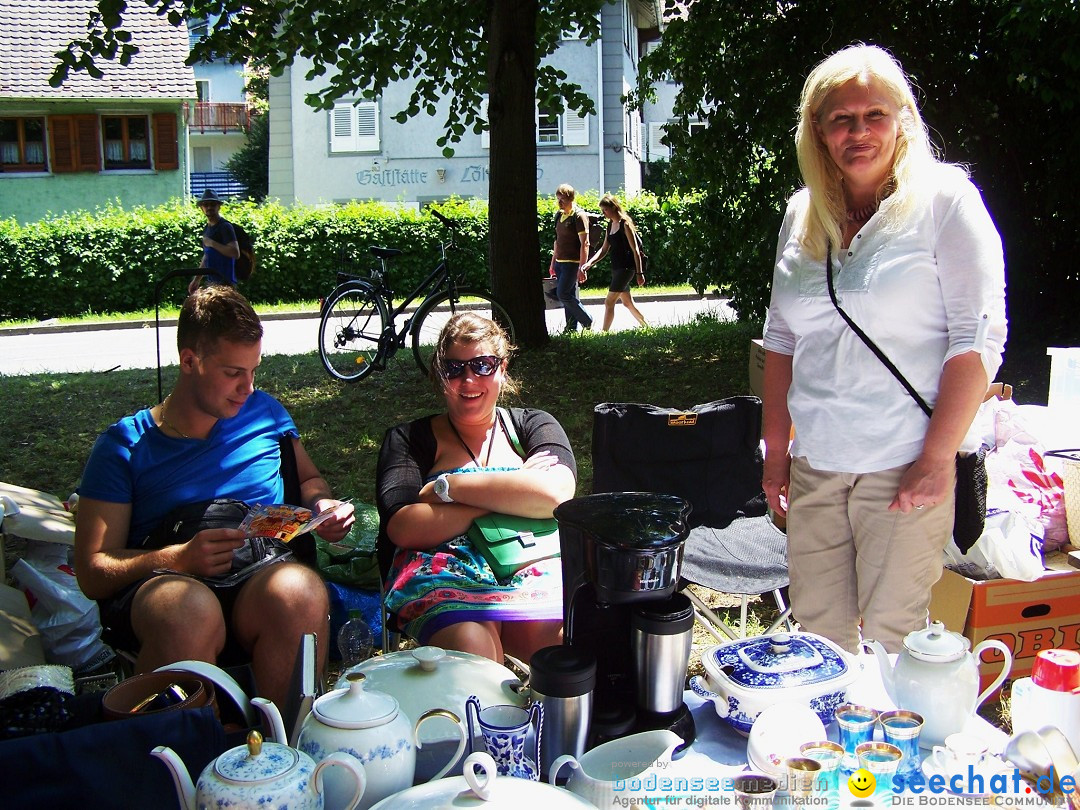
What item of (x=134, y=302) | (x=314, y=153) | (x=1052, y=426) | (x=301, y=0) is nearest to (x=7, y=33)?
(x=314, y=153)

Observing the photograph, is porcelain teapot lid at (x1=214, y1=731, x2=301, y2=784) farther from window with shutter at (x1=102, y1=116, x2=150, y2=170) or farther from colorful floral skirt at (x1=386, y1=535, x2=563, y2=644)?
window with shutter at (x1=102, y1=116, x2=150, y2=170)

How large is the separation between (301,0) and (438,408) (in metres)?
3.28

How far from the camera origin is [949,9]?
22.5 feet

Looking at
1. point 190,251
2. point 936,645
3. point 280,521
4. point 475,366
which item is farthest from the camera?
point 190,251

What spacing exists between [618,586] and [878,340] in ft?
2.75

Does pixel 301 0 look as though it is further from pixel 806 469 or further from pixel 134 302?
pixel 134 302

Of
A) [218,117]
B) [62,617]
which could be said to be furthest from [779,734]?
[218,117]

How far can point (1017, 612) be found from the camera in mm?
2959

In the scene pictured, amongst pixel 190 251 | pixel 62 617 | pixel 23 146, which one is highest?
pixel 23 146

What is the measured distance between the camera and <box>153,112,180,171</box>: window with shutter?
20453 millimetres

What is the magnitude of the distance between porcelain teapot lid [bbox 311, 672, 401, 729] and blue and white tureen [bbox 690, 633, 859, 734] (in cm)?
56

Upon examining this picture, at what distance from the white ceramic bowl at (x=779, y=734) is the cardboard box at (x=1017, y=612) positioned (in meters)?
1.68

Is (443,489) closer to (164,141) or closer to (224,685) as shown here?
(224,685)

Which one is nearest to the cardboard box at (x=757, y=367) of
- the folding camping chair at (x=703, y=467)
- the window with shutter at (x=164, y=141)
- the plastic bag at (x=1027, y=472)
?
the plastic bag at (x=1027, y=472)
